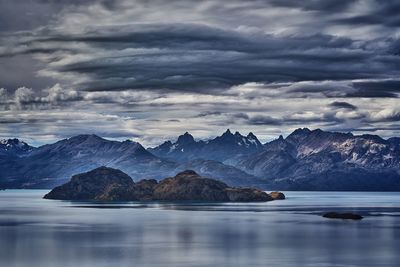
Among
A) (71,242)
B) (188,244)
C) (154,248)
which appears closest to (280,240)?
(188,244)

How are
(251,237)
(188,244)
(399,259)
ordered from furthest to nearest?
(251,237)
(188,244)
(399,259)

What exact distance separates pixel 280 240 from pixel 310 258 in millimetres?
43250

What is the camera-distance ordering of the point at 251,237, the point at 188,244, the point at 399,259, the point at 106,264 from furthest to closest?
the point at 251,237 → the point at 188,244 → the point at 399,259 → the point at 106,264

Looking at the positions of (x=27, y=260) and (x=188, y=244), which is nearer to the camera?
(x=27, y=260)

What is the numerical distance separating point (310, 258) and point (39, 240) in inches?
3193

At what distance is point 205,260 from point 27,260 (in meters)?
37.6

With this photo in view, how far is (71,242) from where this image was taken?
181 m

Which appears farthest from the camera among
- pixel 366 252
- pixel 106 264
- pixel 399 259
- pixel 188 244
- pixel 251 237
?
pixel 251 237

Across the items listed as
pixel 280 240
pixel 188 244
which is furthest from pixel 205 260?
pixel 280 240

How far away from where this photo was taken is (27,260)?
141m

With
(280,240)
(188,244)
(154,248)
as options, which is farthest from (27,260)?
(280,240)

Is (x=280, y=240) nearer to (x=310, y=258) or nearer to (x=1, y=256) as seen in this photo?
(x=310, y=258)

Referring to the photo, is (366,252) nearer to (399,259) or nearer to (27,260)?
(399,259)

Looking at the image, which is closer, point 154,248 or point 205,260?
point 205,260
